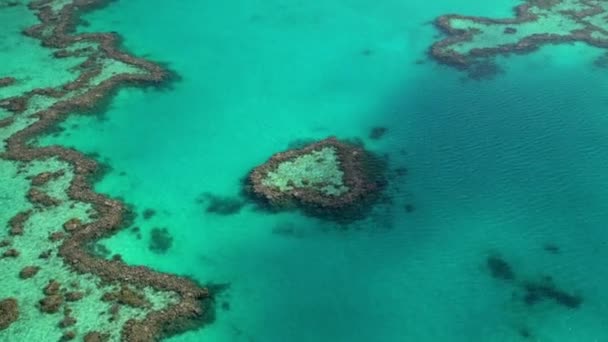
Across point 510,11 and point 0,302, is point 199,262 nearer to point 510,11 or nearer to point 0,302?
point 0,302

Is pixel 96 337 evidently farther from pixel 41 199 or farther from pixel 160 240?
pixel 41 199

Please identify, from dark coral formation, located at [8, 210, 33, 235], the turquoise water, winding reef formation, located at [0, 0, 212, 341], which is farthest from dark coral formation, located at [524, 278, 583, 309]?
dark coral formation, located at [8, 210, 33, 235]

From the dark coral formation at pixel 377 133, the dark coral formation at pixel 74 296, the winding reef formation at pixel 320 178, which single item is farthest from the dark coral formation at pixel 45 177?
the dark coral formation at pixel 377 133

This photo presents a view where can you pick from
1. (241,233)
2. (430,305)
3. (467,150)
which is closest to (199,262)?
(241,233)

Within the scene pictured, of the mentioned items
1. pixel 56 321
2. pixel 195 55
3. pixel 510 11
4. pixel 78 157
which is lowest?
pixel 56 321

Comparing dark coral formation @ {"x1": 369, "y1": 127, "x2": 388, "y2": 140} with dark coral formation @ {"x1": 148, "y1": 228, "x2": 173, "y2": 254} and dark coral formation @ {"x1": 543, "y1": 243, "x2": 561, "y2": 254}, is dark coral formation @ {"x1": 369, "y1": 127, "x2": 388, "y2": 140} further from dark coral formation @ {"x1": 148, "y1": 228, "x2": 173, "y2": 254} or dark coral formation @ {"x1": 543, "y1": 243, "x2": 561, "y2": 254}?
dark coral formation @ {"x1": 148, "y1": 228, "x2": 173, "y2": 254}

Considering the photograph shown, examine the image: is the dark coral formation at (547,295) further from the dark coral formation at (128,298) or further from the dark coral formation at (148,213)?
the dark coral formation at (148,213)
